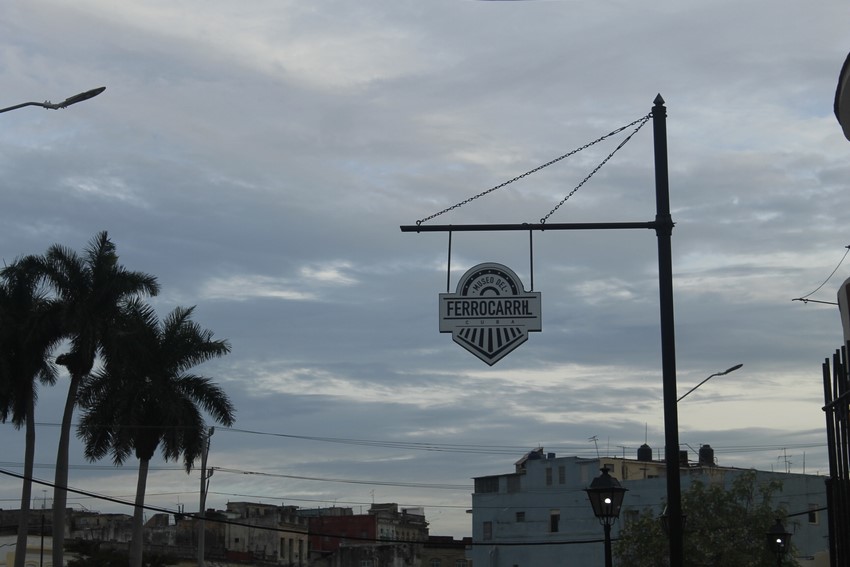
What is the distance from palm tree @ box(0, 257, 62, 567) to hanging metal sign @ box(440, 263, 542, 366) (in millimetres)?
37610

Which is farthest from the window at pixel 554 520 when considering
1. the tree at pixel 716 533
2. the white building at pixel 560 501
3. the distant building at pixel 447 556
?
the tree at pixel 716 533

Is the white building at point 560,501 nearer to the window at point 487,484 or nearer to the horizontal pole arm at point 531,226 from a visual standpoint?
the window at point 487,484

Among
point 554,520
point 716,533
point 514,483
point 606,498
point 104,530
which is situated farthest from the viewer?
point 104,530

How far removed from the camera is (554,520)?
84.4m

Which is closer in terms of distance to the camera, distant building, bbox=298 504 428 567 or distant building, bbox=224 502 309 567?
distant building, bbox=298 504 428 567

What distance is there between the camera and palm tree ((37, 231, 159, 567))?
4912cm

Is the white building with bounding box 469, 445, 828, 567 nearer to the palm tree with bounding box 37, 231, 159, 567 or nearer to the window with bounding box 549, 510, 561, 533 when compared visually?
the window with bounding box 549, 510, 561, 533

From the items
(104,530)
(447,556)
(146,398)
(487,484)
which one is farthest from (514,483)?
(146,398)

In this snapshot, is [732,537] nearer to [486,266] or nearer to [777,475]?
[486,266]

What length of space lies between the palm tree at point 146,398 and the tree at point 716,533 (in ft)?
61.9

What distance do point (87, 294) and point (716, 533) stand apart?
27326mm

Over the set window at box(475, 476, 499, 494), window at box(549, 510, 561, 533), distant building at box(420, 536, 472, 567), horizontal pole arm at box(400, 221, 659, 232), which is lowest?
distant building at box(420, 536, 472, 567)

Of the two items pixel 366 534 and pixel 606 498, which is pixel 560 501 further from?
pixel 606 498

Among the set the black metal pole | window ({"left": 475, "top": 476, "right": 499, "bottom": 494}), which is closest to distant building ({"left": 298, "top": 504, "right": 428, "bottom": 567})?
window ({"left": 475, "top": 476, "right": 499, "bottom": 494})
